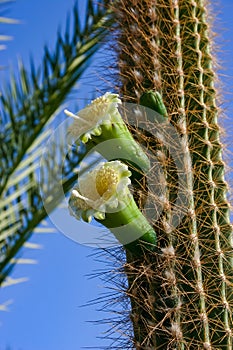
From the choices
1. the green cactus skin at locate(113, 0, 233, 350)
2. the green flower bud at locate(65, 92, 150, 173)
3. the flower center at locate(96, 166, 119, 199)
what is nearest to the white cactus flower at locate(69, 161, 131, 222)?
the flower center at locate(96, 166, 119, 199)

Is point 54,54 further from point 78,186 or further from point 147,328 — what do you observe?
point 147,328

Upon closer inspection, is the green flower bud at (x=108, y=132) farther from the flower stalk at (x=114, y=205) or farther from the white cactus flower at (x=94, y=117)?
the flower stalk at (x=114, y=205)

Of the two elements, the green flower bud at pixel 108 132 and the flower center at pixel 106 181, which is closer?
the flower center at pixel 106 181

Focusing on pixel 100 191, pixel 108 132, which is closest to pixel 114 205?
pixel 100 191

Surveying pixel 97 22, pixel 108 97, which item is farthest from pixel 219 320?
pixel 97 22

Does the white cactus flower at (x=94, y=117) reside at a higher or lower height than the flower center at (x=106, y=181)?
higher

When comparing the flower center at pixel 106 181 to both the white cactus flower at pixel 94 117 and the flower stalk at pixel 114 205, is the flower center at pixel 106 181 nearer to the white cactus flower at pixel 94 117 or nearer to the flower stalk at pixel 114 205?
the flower stalk at pixel 114 205

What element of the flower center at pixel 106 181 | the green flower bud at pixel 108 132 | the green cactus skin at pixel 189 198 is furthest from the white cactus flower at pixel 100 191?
the green cactus skin at pixel 189 198
